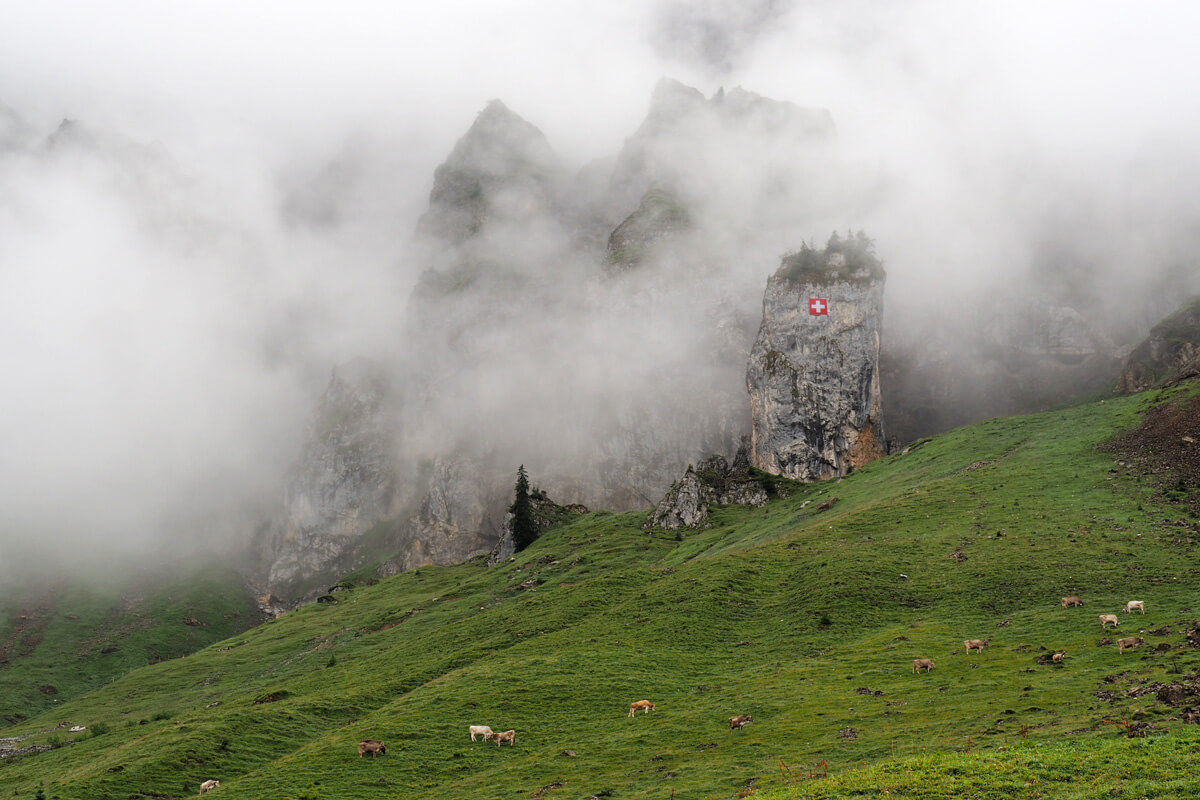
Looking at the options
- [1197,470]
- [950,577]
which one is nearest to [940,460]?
[1197,470]

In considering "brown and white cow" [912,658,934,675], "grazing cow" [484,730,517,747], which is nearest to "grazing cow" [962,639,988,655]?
"brown and white cow" [912,658,934,675]

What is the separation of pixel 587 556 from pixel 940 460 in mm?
55635

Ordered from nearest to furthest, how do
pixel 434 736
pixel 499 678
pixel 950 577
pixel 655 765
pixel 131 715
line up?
1. pixel 655 765
2. pixel 434 736
3. pixel 499 678
4. pixel 950 577
5. pixel 131 715

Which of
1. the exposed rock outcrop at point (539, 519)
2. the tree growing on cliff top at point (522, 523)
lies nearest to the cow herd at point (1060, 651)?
the exposed rock outcrop at point (539, 519)

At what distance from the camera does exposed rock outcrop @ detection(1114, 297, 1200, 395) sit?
541 feet

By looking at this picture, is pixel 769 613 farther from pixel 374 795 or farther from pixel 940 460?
pixel 940 460

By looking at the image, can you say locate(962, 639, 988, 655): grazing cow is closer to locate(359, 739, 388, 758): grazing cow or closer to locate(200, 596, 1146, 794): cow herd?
locate(200, 596, 1146, 794): cow herd

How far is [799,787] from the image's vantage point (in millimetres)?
31156

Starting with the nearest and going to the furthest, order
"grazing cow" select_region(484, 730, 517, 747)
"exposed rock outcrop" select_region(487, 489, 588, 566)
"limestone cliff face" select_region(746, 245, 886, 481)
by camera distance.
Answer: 1. "grazing cow" select_region(484, 730, 517, 747)
2. "exposed rock outcrop" select_region(487, 489, 588, 566)
3. "limestone cliff face" select_region(746, 245, 886, 481)

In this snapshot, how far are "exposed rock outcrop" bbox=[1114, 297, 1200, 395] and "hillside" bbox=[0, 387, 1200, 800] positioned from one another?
7502cm

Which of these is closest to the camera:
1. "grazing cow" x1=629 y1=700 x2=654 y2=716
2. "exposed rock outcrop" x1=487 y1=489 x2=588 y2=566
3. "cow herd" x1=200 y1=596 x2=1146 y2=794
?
"cow herd" x1=200 y1=596 x2=1146 y2=794

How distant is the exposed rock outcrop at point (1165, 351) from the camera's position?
164875mm

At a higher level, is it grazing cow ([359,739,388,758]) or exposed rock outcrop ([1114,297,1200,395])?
exposed rock outcrop ([1114,297,1200,395])

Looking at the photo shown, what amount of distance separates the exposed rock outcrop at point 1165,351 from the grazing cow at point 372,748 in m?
172
